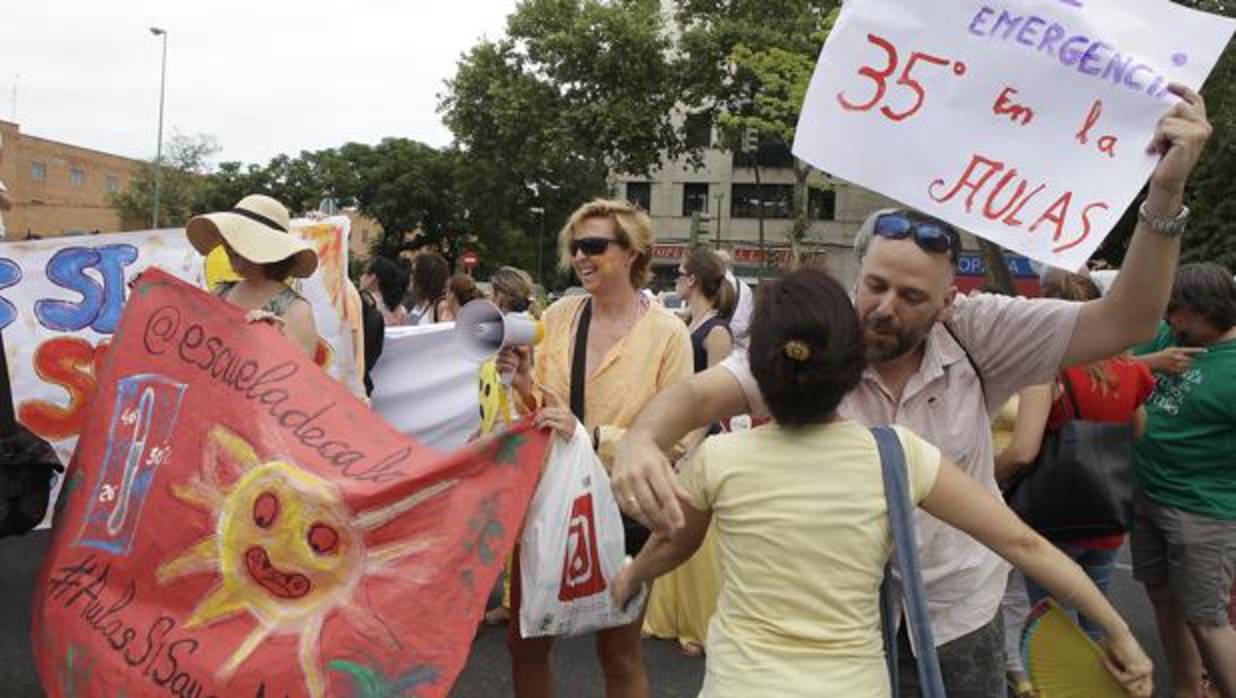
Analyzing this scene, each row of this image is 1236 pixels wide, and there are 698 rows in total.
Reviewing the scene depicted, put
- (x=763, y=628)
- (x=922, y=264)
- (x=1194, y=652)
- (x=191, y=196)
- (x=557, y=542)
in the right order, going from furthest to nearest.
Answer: (x=191, y=196) < (x=1194, y=652) < (x=557, y=542) < (x=922, y=264) < (x=763, y=628)

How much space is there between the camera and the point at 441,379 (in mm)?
5223

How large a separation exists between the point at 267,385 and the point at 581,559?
0.98 m

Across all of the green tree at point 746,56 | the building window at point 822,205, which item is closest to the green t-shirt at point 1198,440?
the green tree at point 746,56

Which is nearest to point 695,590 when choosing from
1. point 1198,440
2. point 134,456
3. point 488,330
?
Result: point 1198,440

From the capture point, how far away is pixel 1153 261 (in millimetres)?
1842

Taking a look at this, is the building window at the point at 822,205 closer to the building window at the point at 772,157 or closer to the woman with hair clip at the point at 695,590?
the building window at the point at 772,157

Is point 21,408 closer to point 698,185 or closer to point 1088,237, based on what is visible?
point 1088,237

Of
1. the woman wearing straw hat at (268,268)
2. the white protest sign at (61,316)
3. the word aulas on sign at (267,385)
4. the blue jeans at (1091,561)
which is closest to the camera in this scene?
the word aulas on sign at (267,385)

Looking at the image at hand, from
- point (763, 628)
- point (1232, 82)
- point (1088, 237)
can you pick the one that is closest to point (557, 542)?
point (763, 628)

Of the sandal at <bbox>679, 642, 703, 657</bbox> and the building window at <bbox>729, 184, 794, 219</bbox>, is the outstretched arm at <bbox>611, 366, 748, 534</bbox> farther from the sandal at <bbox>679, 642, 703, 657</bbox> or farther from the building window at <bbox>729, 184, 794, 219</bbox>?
the building window at <bbox>729, 184, 794, 219</bbox>

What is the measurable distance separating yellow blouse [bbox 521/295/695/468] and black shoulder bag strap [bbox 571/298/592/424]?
1 centimetres

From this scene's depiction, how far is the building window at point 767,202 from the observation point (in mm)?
45438

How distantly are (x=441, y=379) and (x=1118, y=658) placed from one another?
3.94m

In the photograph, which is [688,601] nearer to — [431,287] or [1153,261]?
[1153,261]
